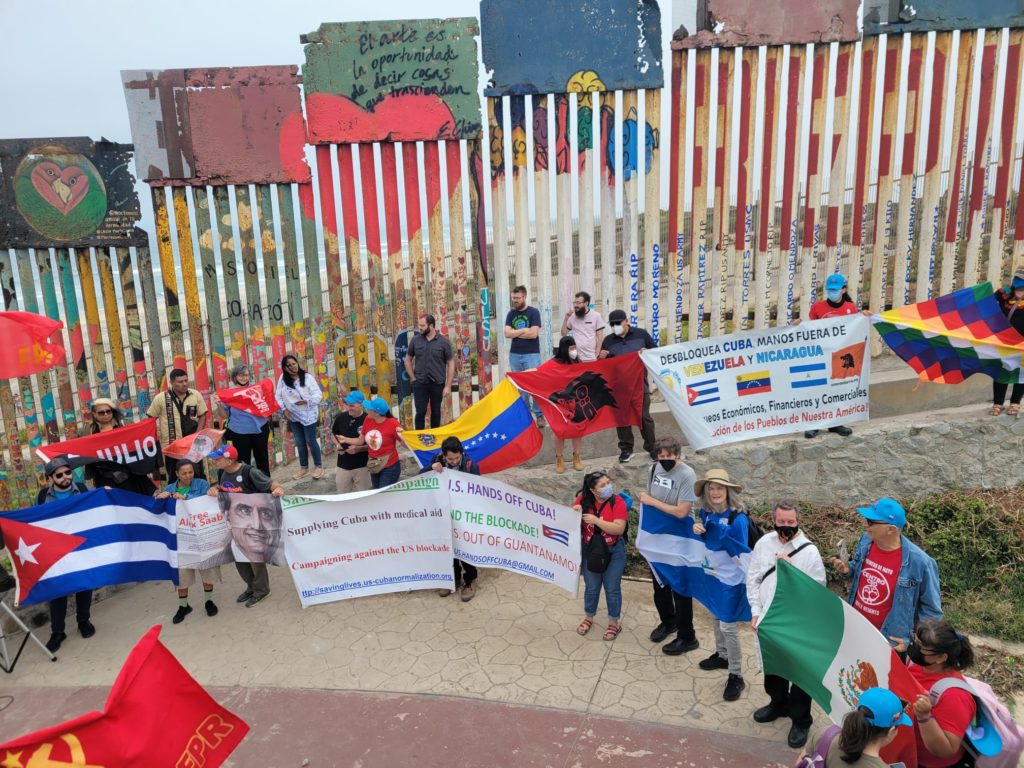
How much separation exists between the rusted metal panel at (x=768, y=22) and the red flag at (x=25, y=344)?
8.09 meters

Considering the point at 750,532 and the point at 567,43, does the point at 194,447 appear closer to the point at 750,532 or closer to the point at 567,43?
the point at 750,532

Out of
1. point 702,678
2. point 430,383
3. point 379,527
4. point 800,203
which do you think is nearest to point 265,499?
point 379,527

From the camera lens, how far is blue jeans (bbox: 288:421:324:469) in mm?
9750

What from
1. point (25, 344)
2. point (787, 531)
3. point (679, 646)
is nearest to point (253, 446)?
point (25, 344)

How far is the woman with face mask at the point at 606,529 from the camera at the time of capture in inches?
273

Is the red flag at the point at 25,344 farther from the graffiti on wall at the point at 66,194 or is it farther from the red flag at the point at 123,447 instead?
the graffiti on wall at the point at 66,194

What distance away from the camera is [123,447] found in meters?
8.58

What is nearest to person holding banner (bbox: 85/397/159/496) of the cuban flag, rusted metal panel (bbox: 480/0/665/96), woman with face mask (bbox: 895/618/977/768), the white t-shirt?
the cuban flag

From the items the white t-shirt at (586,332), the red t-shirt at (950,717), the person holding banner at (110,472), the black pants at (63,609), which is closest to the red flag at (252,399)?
the person holding banner at (110,472)

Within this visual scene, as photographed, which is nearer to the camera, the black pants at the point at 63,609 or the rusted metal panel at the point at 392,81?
the black pants at the point at 63,609

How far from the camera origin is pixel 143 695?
14.3 ft

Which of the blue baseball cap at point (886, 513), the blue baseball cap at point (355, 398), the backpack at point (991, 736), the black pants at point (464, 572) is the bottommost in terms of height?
the black pants at point (464, 572)

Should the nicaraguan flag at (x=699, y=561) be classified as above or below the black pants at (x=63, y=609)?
above

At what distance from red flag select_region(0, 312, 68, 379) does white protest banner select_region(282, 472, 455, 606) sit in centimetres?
366
